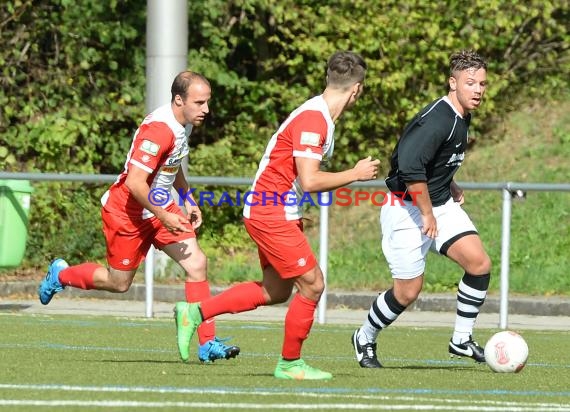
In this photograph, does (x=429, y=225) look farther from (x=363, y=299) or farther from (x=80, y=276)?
(x=363, y=299)

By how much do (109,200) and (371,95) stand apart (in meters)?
10.9

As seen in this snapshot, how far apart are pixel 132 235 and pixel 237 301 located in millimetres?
1297

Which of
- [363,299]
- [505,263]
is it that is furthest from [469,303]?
[363,299]

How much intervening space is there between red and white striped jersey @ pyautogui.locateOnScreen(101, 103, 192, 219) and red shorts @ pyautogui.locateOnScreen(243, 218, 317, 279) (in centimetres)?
107

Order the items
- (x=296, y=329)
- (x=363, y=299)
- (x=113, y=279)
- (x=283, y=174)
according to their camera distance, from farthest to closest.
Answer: (x=363, y=299)
(x=113, y=279)
(x=283, y=174)
(x=296, y=329)

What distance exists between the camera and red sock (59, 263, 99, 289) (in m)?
10.2

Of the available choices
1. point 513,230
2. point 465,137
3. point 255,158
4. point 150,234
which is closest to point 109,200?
point 150,234

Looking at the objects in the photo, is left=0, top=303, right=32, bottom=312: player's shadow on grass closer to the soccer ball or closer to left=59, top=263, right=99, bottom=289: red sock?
left=59, top=263, right=99, bottom=289: red sock

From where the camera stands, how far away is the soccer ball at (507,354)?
905 centimetres

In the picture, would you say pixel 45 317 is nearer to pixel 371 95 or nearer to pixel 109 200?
pixel 109 200

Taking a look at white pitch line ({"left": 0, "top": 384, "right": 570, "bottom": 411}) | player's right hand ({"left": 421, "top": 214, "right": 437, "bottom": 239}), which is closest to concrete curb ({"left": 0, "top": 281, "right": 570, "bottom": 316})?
player's right hand ({"left": 421, "top": 214, "right": 437, "bottom": 239})

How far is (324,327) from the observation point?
43.0ft

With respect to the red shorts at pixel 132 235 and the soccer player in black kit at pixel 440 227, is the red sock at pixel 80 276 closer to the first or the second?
the red shorts at pixel 132 235

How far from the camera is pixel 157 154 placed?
9.28 meters
